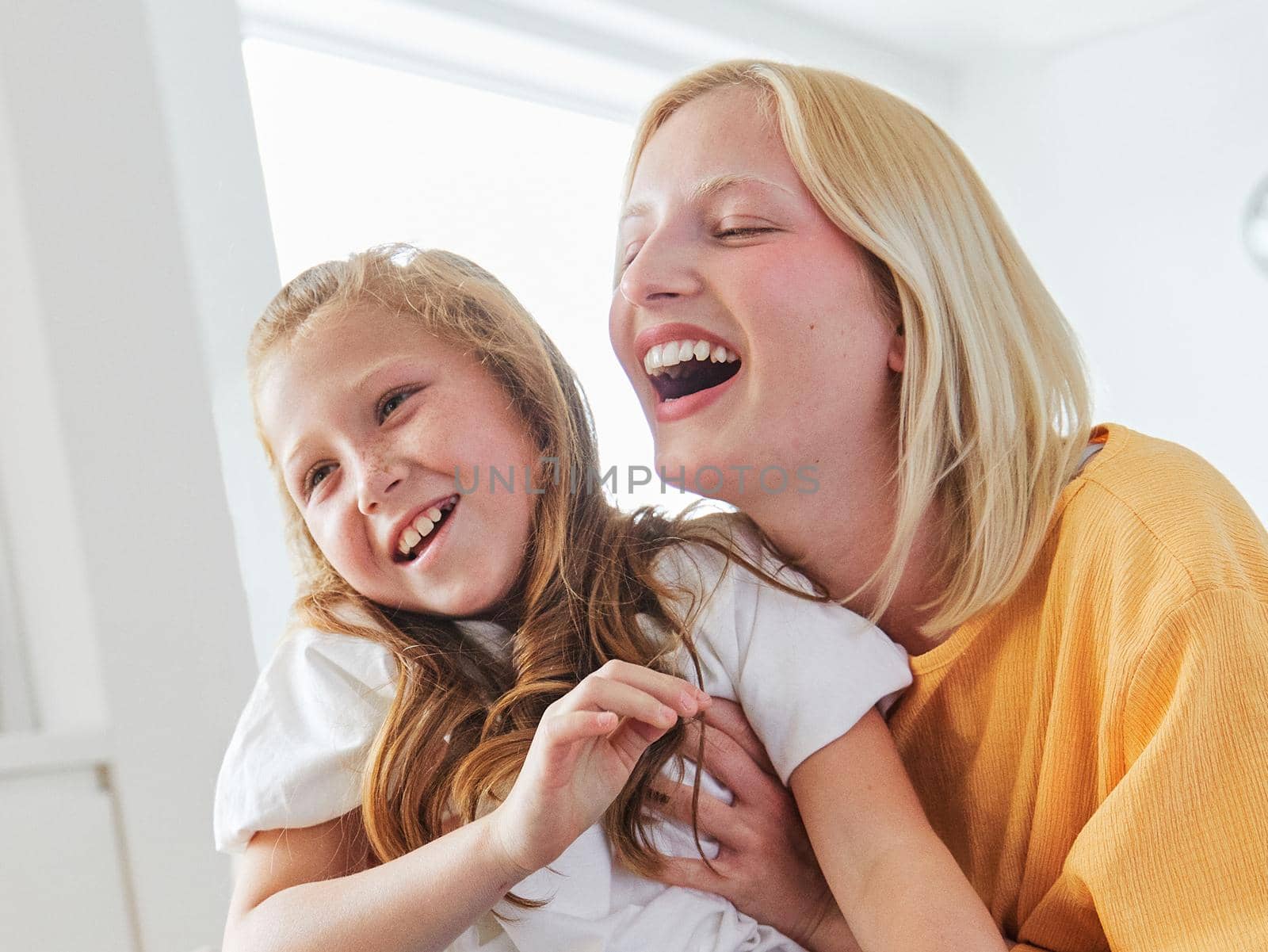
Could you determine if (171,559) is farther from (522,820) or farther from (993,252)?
(993,252)

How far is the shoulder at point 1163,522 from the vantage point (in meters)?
0.80

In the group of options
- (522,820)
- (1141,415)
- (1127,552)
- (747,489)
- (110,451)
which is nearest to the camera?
(522,820)

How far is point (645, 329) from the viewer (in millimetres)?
957

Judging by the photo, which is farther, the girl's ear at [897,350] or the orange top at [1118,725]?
the girl's ear at [897,350]

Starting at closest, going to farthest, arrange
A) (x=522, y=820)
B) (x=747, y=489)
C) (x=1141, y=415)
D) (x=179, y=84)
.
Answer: (x=522, y=820), (x=747, y=489), (x=179, y=84), (x=1141, y=415)

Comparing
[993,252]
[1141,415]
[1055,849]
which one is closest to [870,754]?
[1055,849]

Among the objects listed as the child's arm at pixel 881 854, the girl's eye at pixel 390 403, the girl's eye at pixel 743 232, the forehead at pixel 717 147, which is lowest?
the child's arm at pixel 881 854

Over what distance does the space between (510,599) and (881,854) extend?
13.2 inches

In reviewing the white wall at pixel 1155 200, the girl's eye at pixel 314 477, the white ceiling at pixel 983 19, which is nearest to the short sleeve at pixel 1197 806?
the girl's eye at pixel 314 477

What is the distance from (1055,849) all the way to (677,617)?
0.33 m

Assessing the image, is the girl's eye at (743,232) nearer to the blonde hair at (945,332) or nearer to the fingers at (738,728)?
the blonde hair at (945,332)

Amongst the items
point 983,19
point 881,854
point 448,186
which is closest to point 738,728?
point 881,854

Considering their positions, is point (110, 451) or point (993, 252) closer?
point (993, 252)

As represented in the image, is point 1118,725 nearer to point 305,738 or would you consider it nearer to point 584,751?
point 584,751
